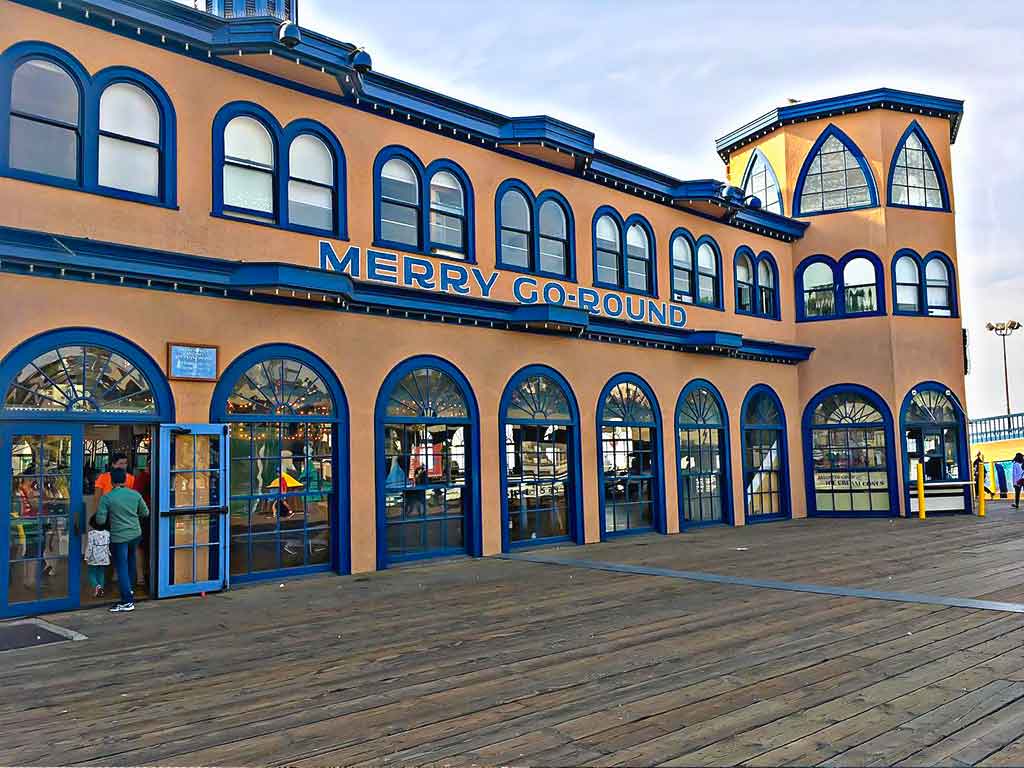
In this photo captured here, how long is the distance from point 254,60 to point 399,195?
295 centimetres

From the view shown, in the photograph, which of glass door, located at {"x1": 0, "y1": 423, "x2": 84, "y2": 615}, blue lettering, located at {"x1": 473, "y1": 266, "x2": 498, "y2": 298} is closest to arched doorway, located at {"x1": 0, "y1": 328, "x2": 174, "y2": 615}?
glass door, located at {"x1": 0, "y1": 423, "x2": 84, "y2": 615}

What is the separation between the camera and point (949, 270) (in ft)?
70.4

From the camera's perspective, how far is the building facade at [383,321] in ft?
31.9

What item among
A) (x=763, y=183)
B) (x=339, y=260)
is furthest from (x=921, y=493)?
(x=339, y=260)

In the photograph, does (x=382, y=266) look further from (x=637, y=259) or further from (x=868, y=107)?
(x=868, y=107)

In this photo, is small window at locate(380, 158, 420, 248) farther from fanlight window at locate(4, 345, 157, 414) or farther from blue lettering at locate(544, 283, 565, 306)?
fanlight window at locate(4, 345, 157, 414)

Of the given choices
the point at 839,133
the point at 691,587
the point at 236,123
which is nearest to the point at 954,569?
the point at 691,587

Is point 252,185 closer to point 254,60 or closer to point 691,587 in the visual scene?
point 254,60

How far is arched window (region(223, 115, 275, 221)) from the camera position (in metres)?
11.3

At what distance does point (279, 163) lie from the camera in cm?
1174

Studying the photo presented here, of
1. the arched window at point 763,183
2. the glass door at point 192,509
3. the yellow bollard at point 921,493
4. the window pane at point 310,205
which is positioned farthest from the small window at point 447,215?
the yellow bollard at point 921,493

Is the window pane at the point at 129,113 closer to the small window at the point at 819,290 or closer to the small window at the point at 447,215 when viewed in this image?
the small window at the point at 447,215

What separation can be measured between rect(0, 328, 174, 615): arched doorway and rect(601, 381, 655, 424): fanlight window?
8813 mm

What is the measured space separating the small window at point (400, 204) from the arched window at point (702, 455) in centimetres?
754
